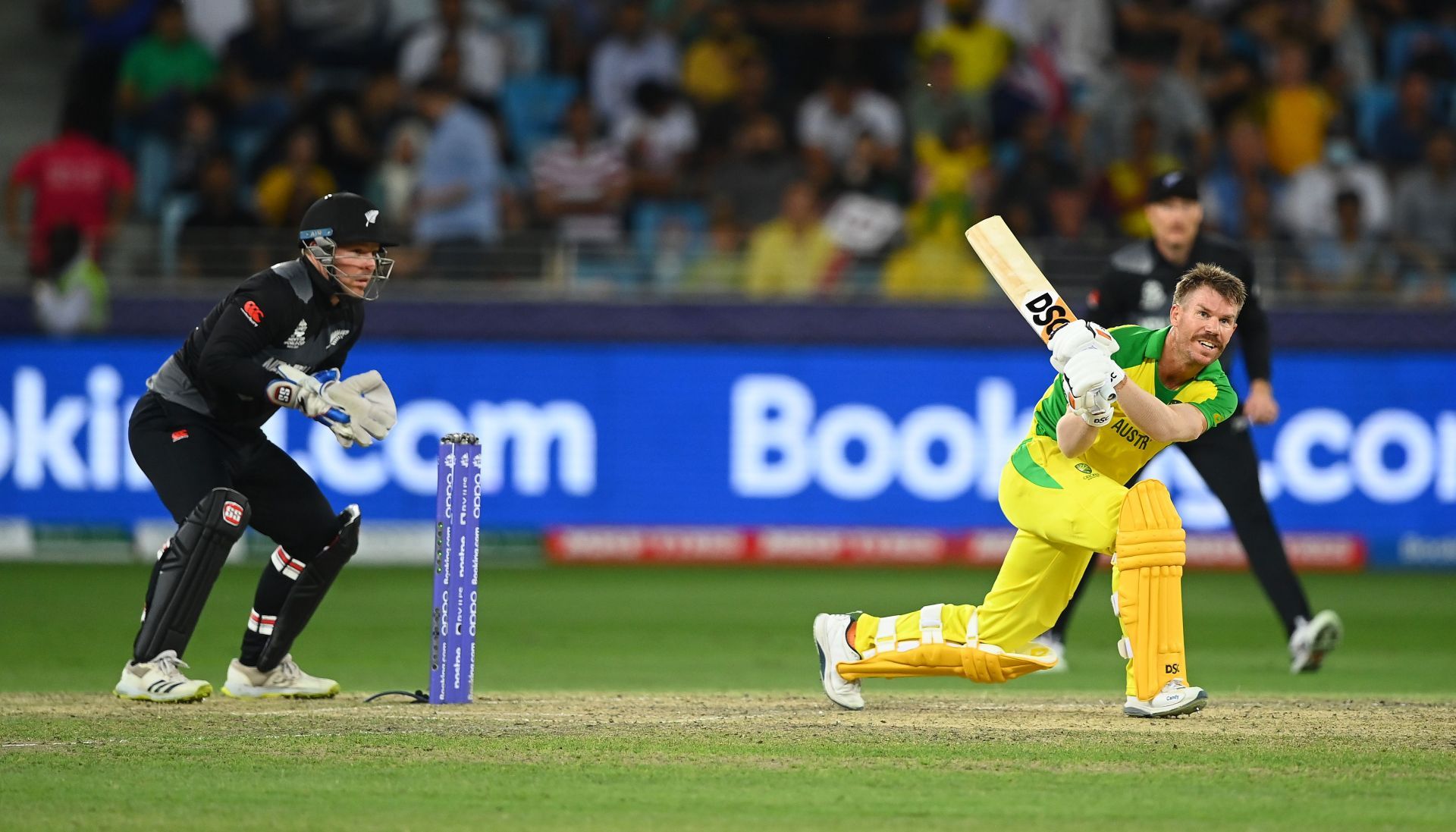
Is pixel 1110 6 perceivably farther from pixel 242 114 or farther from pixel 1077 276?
pixel 242 114

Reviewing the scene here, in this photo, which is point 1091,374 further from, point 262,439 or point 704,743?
point 262,439

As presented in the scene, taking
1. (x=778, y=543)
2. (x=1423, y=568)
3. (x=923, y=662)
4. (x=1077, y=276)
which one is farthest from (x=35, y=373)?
(x=1423, y=568)

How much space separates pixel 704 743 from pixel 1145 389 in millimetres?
1795

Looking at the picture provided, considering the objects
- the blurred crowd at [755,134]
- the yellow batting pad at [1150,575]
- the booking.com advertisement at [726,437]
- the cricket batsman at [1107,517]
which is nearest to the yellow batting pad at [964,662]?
the cricket batsman at [1107,517]

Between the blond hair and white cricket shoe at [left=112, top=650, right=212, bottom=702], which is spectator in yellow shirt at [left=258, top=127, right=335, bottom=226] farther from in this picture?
the blond hair

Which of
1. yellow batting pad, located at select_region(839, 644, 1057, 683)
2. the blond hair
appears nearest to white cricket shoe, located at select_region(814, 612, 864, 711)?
yellow batting pad, located at select_region(839, 644, 1057, 683)

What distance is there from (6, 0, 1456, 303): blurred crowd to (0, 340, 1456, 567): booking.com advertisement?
0.68 meters

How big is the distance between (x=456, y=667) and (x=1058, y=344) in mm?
2469

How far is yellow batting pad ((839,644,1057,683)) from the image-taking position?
21.1ft

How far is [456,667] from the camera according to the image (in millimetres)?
6969

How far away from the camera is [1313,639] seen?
8.41 m

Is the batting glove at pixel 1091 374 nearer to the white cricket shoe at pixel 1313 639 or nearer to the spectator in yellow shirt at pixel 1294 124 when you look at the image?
the white cricket shoe at pixel 1313 639

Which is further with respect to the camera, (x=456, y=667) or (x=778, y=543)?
(x=778, y=543)

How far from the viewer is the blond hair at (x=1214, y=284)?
20.2 ft
